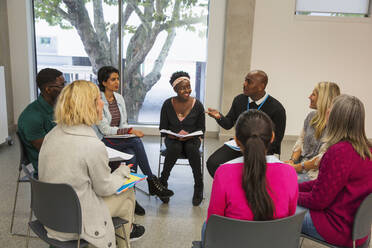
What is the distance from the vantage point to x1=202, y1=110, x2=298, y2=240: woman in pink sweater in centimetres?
147

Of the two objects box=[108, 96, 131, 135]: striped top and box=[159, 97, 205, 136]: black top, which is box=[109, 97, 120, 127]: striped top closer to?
box=[108, 96, 131, 135]: striped top

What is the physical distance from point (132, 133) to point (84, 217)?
1.51 metres

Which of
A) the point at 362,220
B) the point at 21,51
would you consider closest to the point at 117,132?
the point at 362,220

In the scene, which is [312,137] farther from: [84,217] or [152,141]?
[152,141]

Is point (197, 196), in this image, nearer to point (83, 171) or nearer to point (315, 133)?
point (315, 133)

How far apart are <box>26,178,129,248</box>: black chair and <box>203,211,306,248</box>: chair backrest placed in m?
0.68

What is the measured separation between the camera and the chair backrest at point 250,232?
1.43 meters

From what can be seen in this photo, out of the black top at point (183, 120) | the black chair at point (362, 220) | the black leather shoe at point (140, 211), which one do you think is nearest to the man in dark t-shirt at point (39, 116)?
the black leather shoe at point (140, 211)

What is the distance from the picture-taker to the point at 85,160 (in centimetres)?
178

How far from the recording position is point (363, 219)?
5.85ft

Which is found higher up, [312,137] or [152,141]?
[312,137]

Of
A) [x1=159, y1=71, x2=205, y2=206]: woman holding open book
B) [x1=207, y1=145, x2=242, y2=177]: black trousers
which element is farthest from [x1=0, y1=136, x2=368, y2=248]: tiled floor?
[x1=207, y1=145, x2=242, y2=177]: black trousers

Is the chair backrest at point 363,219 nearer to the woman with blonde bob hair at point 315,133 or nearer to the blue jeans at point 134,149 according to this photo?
the woman with blonde bob hair at point 315,133

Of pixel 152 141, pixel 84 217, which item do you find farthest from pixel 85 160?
pixel 152 141
